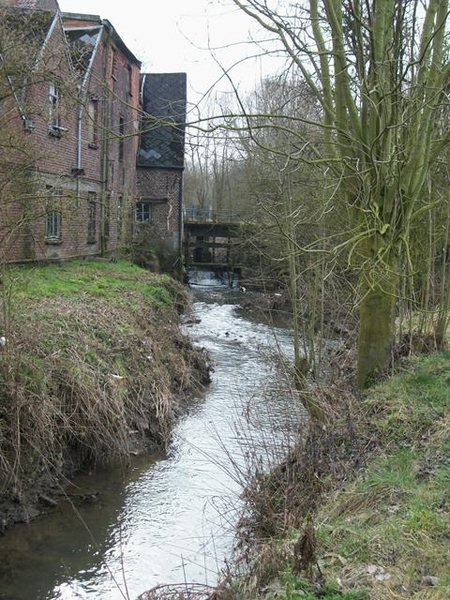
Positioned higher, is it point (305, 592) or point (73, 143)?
point (73, 143)

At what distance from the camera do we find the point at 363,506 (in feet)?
17.6

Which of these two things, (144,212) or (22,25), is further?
(144,212)

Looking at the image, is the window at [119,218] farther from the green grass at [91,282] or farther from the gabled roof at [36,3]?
the gabled roof at [36,3]

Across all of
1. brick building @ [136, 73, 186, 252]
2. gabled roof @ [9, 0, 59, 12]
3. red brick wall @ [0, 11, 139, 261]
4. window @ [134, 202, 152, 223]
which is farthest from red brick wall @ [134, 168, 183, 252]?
gabled roof @ [9, 0, 59, 12]

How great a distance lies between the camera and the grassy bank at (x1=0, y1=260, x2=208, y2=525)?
24.4 ft

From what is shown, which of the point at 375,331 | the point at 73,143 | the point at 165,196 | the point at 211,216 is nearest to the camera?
the point at 375,331

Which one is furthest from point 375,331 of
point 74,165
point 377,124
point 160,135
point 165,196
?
point 160,135

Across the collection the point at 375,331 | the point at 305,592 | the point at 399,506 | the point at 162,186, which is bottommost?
the point at 305,592

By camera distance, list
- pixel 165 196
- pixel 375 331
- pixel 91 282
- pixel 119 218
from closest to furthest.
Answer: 1. pixel 375 331
2. pixel 91 282
3. pixel 119 218
4. pixel 165 196

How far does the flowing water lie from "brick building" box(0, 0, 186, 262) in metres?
3.51

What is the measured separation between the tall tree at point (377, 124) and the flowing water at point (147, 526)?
1.94m

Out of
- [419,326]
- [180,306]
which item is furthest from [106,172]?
[419,326]

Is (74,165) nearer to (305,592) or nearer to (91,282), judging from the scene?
(91,282)

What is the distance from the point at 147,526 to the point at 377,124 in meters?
5.61
